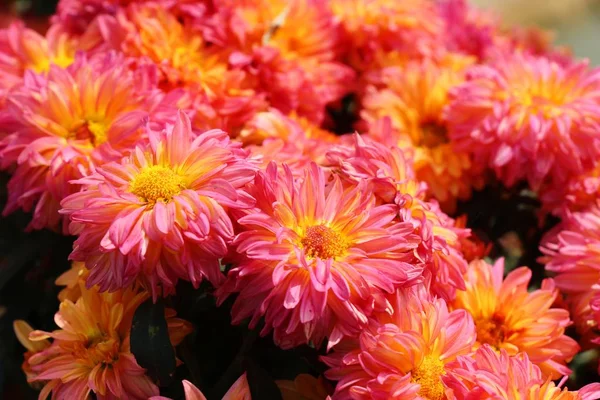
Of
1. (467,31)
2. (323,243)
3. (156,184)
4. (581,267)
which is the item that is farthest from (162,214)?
(467,31)

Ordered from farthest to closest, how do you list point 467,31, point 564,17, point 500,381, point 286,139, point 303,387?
point 564,17 → point 467,31 → point 286,139 → point 303,387 → point 500,381

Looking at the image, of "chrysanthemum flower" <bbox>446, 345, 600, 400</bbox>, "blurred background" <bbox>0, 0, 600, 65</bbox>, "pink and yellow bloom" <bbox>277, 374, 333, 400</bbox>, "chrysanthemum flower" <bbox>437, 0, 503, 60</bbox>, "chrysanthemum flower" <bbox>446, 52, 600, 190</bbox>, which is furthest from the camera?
"blurred background" <bbox>0, 0, 600, 65</bbox>

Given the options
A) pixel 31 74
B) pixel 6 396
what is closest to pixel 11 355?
pixel 6 396

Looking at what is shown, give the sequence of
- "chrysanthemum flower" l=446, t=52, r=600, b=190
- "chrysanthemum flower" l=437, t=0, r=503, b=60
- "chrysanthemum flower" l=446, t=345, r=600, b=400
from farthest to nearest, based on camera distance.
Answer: "chrysanthemum flower" l=437, t=0, r=503, b=60, "chrysanthemum flower" l=446, t=52, r=600, b=190, "chrysanthemum flower" l=446, t=345, r=600, b=400

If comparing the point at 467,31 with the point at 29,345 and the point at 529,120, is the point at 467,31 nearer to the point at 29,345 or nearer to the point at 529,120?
the point at 529,120

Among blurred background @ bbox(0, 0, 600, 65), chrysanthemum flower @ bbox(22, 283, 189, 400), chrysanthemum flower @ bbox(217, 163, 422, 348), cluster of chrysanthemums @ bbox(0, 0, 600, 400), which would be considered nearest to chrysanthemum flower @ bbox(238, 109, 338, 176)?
cluster of chrysanthemums @ bbox(0, 0, 600, 400)

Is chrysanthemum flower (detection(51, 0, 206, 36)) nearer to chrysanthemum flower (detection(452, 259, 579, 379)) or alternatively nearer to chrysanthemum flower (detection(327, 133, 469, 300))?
chrysanthemum flower (detection(327, 133, 469, 300))

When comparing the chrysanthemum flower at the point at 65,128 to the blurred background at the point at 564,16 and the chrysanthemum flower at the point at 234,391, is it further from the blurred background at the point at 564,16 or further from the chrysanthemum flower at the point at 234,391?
the blurred background at the point at 564,16
